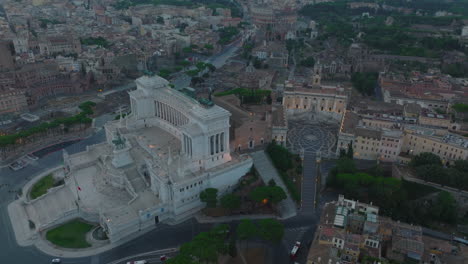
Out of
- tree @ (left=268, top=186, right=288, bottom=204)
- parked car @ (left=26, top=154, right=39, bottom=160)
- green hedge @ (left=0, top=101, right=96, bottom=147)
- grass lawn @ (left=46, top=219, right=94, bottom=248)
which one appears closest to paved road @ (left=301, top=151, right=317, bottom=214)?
tree @ (left=268, top=186, right=288, bottom=204)

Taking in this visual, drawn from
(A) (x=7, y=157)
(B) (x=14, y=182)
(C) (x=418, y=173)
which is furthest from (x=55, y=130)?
(C) (x=418, y=173)

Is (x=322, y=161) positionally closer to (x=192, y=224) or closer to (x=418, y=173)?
(x=418, y=173)

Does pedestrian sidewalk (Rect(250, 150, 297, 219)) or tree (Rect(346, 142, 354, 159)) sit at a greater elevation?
tree (Rect(346, 142, 354, 159))

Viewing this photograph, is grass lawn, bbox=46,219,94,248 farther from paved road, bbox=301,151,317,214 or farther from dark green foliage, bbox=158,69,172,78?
dark green foliage, bbox=158,69,172,78

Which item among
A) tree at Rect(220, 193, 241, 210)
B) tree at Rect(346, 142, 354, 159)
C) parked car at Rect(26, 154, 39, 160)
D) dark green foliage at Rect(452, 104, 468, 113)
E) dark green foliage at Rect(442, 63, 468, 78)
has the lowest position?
parked car at Rect(26, 154, 39, 160)

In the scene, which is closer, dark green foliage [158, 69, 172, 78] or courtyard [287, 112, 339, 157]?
courtyard [287, 112, 339, 157]

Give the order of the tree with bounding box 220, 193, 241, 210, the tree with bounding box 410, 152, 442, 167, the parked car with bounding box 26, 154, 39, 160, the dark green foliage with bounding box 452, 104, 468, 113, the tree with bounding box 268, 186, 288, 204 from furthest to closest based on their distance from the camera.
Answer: the dark green foliage with bounding box 452, 104, 468, 113
the parked car with bounding box 26, 154, 39, 160
the tree with bounding box 410, 152, 442, 167
the tree with bounding box 268, 186, 288, 204
the tree with bounding box 220, 193, 241, 210

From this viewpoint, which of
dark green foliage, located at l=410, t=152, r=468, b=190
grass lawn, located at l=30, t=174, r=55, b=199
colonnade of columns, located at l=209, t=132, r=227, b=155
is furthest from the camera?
grass lawn, located at l=30, t=174, r=55, b=199

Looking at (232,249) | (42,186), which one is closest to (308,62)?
(42,186)
